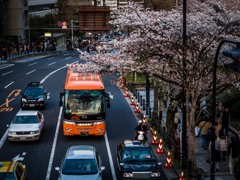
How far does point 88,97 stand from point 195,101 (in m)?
7.31

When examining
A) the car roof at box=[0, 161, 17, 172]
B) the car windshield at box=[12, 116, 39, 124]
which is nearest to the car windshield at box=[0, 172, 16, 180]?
the car roof at box=[0, 161, 17, 172]

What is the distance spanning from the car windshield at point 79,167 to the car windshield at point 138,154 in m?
1.86

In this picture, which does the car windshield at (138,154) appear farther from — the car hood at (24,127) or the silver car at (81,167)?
the car hood at (24,127)

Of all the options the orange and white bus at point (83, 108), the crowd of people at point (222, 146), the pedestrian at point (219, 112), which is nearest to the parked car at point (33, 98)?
the orange and white bus at point (83, 108)

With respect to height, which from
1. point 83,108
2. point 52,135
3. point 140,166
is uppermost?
point 83,108

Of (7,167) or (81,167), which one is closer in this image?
(7,167)

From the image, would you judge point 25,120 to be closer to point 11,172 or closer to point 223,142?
point 11,172

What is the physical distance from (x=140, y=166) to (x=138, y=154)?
0.81 m

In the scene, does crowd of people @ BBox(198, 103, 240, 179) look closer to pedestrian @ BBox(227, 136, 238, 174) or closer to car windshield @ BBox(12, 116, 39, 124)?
pedestrian @ BBox(227, 136, 238, 174)

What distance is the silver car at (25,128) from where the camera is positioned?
27453 millimetres

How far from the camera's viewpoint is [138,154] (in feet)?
72.3

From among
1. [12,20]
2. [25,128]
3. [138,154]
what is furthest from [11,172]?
[12,20]

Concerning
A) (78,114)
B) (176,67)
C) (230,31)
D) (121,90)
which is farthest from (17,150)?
(121,90)

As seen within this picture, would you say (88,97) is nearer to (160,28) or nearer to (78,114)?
(78,114)
